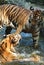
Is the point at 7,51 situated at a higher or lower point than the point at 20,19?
higher

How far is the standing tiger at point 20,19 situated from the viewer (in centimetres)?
917

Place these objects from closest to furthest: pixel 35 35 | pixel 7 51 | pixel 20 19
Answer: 1. pixel 7 51
2. pixel 20 19
3. pixel 35 35

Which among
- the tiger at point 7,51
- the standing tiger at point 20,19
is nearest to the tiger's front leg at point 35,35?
the standing tiger at point 20,19

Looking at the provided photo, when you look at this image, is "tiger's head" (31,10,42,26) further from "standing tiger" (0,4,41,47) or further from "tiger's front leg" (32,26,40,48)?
"tiger's front leg" (32,26,40,48)

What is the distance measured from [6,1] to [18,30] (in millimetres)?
4061

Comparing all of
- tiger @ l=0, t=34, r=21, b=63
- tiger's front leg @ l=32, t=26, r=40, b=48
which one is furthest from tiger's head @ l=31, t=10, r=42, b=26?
tiger @ l=0, t=34, r=21, b=63

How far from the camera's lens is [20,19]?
30.3ft

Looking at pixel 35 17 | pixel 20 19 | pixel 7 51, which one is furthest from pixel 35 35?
pixel 7 51

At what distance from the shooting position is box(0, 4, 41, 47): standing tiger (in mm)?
9172

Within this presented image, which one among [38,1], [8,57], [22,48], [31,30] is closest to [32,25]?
[31,30]

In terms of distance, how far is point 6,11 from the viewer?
9352 millimetres

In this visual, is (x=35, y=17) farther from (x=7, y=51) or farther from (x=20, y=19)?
(x=7, y=51)

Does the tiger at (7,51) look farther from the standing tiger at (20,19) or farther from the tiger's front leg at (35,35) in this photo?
the tiger's front leg at (35,35)

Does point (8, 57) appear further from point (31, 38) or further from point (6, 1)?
point (6, 1)
